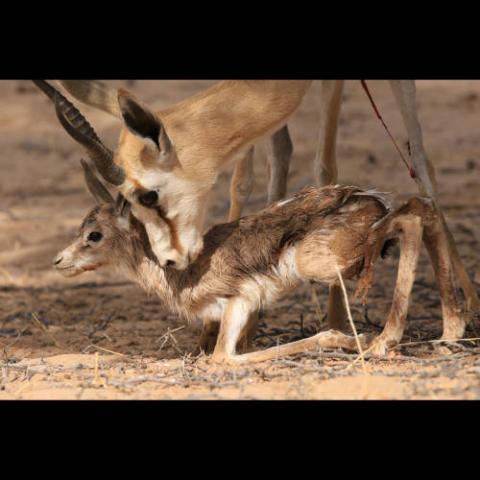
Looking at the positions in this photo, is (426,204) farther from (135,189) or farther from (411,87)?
(135,189)

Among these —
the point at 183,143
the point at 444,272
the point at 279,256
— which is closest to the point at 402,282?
the point at 444,272

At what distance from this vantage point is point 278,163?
759 centimetres

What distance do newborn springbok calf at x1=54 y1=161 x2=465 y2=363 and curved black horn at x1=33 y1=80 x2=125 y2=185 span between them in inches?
11.7

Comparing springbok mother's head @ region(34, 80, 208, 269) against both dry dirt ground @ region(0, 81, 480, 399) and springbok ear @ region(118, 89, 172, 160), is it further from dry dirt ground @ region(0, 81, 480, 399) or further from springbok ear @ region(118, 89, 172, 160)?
dry dirt ground @ region(0, 81, 480, 399)

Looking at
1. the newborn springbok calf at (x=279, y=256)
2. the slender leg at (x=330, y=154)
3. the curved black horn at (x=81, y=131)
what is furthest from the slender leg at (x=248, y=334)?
the curved black horn at (x=81, y=131)

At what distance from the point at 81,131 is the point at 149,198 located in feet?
1.72

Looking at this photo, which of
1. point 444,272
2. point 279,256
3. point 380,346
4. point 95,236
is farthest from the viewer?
point 95,236

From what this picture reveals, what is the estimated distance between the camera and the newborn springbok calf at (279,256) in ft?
19.9

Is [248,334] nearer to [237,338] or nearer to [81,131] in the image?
[237,338]

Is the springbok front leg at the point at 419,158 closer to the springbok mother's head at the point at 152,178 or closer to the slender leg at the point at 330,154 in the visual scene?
the slender leg at the point at 330,154

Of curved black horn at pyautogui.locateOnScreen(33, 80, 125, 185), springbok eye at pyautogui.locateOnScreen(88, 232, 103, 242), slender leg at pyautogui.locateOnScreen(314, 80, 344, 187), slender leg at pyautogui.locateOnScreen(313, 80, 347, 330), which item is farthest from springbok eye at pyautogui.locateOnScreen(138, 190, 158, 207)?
slender leg at pyautogui.locateOnScreen(314, 80, 344, 187)

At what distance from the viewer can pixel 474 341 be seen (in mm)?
6426

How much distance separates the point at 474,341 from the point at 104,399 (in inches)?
94.3

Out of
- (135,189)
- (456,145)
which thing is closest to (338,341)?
(135,189)
